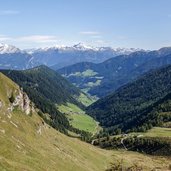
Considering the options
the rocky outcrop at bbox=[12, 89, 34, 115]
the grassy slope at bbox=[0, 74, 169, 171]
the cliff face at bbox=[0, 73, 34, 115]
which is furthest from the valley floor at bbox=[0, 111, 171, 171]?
the rocky outcrop at bbox=[12, 89, 34, 115]

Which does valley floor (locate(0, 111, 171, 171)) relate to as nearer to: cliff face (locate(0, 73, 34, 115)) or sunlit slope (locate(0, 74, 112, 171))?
sunlit slope (locate(0, 74, 112, 171))

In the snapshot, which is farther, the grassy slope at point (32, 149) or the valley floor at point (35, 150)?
the grassy slope at point (32, 149)

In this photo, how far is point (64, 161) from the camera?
534 feet

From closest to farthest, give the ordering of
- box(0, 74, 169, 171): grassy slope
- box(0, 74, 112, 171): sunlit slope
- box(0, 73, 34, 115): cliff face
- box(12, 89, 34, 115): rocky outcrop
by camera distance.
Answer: box(0, 74, 169, 171): grassy slope < box(0, 74, 112, 171): sunlit slope < box(0, 73, 34, 115): cliff face < box(12, 89, 34, 115): rocky outcrop

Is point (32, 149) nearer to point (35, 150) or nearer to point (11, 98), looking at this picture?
point (35, 150)

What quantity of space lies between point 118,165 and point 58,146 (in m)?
30.6

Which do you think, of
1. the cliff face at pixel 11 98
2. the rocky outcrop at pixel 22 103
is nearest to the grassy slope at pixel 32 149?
the cliff face at pixel 11 98

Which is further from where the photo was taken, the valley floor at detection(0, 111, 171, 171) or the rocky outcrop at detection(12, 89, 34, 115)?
the rocky outcrop at detection(12, 89, 34, 115)

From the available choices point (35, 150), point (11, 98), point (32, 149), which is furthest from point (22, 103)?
point (32, 149)

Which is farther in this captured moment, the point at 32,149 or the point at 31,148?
the point at 31,148

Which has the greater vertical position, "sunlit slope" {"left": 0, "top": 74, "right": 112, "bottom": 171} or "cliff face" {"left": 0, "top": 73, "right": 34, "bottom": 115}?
"cliff face" {"left": 0, "top": 73, "right": 34, "bottom": 115}

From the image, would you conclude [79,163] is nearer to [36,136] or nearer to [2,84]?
[36,136]

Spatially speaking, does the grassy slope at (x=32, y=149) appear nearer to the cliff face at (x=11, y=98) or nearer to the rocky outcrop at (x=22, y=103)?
the cliff face at (x=11, y=98)

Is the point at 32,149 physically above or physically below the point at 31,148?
below
